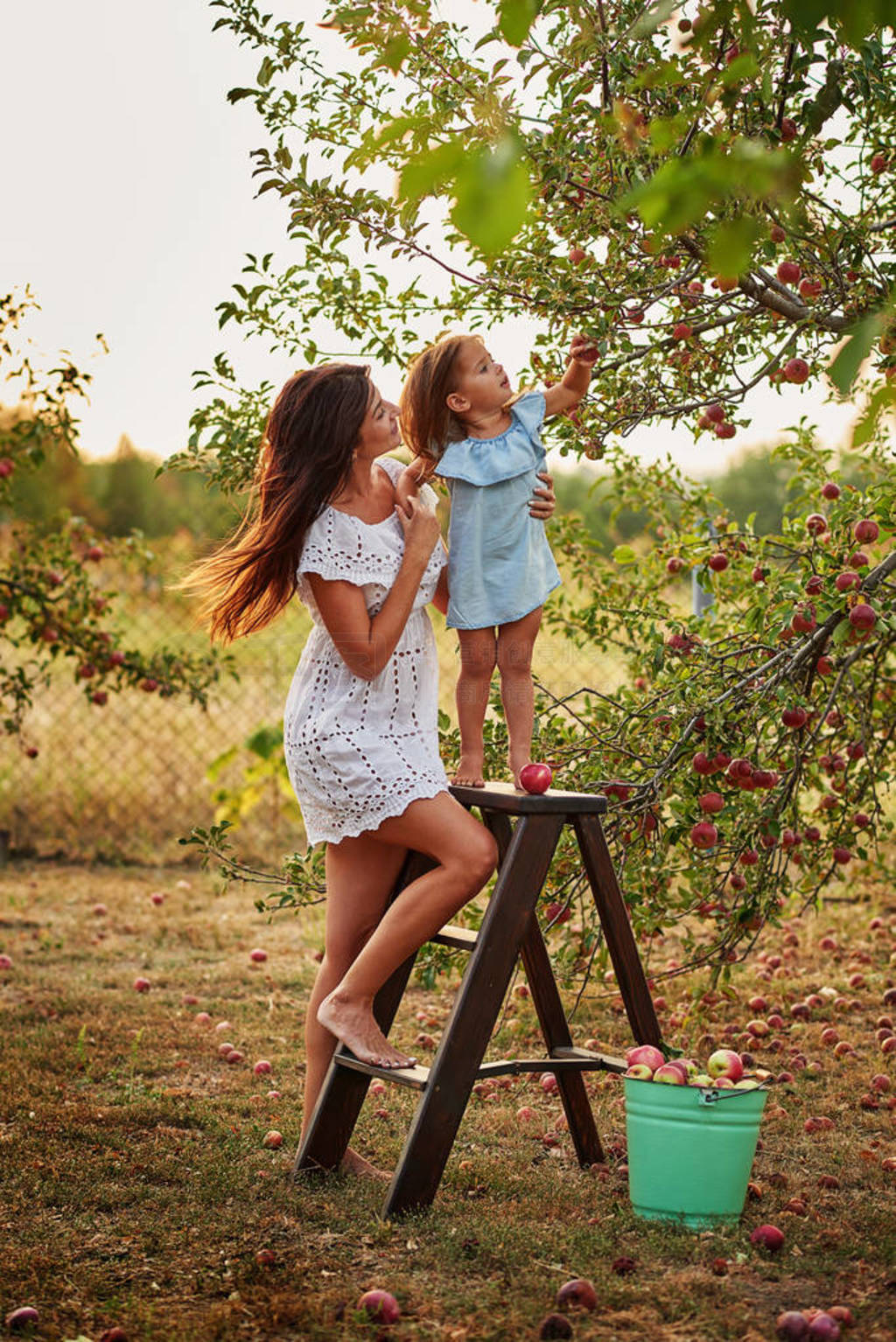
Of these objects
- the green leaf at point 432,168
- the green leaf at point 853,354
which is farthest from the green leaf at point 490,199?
the green leaf at point 853,354

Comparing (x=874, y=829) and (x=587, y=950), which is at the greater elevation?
(x=874, y=829)

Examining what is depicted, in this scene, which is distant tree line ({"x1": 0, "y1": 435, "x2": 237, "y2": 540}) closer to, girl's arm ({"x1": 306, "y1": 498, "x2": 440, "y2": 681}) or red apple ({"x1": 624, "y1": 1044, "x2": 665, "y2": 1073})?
girl's arm ({"x1": 306, "y1": 498, "x2": 440, "y2": 681})

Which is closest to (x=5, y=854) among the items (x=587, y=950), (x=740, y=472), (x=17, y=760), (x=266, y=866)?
(x=17, y=760)

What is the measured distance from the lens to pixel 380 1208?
261 centimetres

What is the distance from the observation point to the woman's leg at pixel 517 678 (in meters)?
2.77

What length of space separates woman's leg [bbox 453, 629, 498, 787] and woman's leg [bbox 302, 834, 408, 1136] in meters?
0.22

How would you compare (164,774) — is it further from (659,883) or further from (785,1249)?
(785,1249)

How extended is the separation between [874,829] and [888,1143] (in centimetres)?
81

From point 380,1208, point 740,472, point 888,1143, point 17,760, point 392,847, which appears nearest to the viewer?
point 380,1208

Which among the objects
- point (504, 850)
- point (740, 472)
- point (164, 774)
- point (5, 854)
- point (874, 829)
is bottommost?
point (5, 854)

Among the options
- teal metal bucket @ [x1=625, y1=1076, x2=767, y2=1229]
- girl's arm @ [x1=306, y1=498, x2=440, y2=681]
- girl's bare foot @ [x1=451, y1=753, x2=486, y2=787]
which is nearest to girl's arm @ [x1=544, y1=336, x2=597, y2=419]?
girl's arm @ [x1=306, y1=498, x2=440, y2=681]

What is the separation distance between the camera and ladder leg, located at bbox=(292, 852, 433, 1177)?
278 cm

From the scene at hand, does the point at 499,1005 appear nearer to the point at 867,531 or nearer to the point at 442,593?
the point at 442,593

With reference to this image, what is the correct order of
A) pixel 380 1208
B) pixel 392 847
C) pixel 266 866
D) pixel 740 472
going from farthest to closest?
pixel 740 472, pixel 266 866, pixel 392 847, pixel 380 1208
